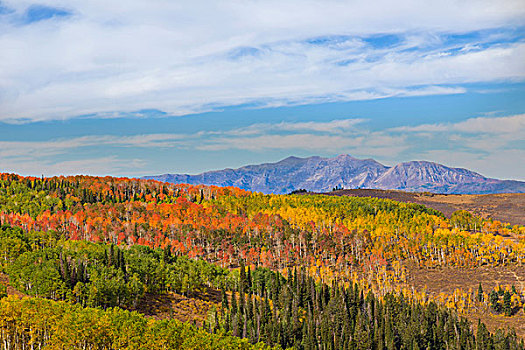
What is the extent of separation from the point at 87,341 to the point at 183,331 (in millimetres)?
25443

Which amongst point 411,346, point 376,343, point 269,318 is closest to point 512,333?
point 411,346

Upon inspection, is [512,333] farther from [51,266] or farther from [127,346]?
[51,266]

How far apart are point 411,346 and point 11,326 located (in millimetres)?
137045

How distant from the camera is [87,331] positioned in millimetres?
135375

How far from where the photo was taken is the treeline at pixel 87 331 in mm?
134500

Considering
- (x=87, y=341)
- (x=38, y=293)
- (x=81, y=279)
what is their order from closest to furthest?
(x=87, y=341) → (x=38, y=293) → (x=81, y=279)

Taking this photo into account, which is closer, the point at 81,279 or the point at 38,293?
the point at 38,293

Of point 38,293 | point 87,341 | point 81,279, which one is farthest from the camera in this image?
point 81,279

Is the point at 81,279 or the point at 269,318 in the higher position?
the point at 81,279

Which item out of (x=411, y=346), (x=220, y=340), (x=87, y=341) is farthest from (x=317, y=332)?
(x=87, y=341)

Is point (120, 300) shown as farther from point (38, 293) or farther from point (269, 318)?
point (269, 318)

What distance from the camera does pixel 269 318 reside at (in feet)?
640

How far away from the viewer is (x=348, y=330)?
196125 mm

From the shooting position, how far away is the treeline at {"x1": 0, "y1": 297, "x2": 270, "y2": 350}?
134 meters
